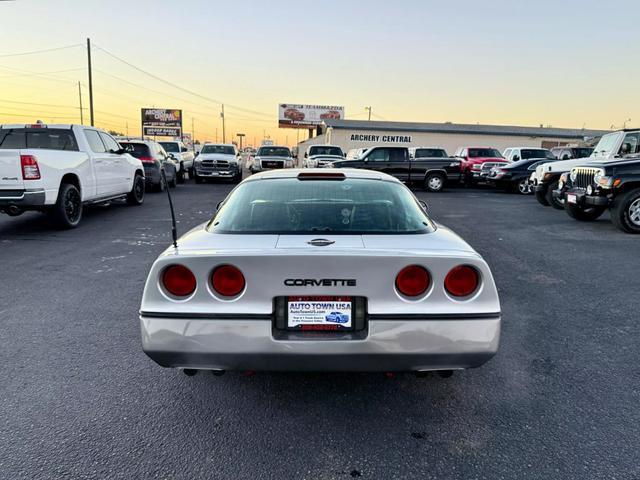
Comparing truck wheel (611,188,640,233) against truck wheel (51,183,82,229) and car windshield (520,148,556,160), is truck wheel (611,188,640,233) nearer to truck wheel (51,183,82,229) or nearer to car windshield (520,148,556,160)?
truck wheel (51,183,82,229)

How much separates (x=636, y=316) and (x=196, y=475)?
14.4 feet

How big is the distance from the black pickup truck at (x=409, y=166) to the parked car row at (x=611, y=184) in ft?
22.5

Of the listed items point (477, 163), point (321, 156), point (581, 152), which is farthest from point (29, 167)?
point (581, 152)

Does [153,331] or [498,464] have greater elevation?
[153,331]

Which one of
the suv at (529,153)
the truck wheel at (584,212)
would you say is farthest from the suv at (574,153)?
the truck wheel at (584,212)

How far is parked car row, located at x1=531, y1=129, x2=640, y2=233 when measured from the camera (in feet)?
29.7

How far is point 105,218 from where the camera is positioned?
10.4 meters

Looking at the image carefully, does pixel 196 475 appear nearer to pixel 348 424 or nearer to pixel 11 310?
pixel 348 424

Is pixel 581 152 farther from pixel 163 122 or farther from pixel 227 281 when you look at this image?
pixel 163 122

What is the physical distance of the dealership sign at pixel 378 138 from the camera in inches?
1614

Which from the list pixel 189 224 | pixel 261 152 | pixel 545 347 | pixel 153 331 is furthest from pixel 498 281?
pixel 261 152

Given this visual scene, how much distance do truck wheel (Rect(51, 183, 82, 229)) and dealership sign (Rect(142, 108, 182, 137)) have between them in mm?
56815

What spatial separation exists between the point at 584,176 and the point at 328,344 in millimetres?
9819

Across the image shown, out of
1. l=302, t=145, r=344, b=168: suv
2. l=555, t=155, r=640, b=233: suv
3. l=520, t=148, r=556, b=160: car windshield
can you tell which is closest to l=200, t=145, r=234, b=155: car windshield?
l=302, t=145, r=344, b=168: suv
